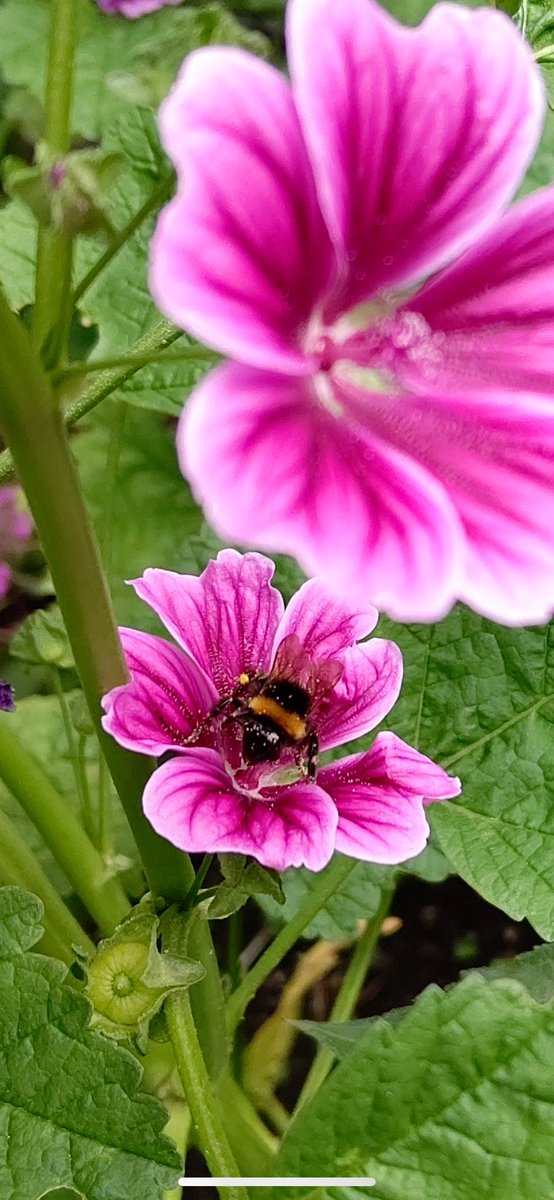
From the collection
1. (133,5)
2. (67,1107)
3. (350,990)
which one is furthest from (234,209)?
(133,5)

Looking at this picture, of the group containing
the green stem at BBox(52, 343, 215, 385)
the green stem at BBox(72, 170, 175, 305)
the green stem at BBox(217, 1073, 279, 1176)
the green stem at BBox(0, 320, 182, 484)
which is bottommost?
the green stem at BBox(217, 1073, 279, 1176)

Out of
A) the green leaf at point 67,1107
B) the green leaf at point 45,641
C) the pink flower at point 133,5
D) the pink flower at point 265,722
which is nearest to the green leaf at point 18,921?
the green leaf at point 67,1107

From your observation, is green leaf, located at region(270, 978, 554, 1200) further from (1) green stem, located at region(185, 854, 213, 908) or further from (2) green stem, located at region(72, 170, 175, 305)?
(2) green stem, located at region(72, 170, 175, 305)

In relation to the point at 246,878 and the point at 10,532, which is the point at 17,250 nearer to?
the point at 10,532

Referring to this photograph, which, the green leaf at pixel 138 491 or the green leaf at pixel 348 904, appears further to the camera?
the green leaf at pixel 138 491

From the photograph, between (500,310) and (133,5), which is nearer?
(500,310)

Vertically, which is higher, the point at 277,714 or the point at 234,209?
the point at 234,209

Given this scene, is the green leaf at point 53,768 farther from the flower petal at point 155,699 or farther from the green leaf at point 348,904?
the flower petal at point 155,699

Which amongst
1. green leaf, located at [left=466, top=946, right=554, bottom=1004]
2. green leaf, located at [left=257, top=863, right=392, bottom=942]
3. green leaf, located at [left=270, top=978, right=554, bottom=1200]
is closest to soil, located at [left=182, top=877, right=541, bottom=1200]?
green leaf, located at [left=257, top=863, right=392, bottom=942]
